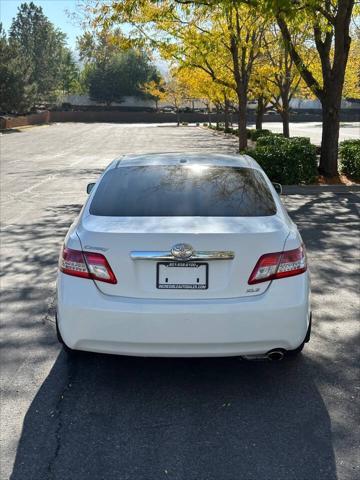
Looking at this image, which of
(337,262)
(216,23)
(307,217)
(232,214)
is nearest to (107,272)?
(232,214)

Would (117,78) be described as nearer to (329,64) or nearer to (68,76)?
(68,76)

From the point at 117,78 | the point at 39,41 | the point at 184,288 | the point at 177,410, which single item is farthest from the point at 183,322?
the point at 39,41

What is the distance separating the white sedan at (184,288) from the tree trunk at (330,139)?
11254mm

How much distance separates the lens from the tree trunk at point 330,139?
14.1 meters

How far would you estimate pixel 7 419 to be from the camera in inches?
134

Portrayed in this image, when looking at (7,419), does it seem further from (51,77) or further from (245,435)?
(51,77)

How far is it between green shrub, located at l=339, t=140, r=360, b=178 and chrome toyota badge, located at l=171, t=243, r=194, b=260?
1158cm

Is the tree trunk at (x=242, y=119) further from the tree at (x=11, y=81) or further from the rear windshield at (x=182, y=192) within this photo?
the tree at (x=11, y=81)

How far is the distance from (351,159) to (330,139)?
77 cm

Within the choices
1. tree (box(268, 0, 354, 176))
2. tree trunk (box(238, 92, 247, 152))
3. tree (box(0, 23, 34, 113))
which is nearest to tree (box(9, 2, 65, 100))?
tree (box(0, 23, 34, 113))

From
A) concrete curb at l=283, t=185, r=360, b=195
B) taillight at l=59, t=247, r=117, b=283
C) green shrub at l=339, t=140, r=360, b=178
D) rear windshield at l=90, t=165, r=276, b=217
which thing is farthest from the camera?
green shrub at l=339, t=140, r=360, b=178

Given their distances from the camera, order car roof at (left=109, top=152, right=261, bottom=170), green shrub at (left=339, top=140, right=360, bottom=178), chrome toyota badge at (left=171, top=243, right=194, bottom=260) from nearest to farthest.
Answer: chrome toyota badge at (left=171, top=243, right=194, bottom=260) → car roof at (left=109, top=152, right=261, bottom=170) → green shrub at (left=339, top=140, right=360, bottom=178)

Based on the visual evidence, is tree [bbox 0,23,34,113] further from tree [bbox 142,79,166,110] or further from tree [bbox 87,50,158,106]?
tree [bbox 87,50,158,106]

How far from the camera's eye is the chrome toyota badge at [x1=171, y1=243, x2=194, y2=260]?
3.32 meters
